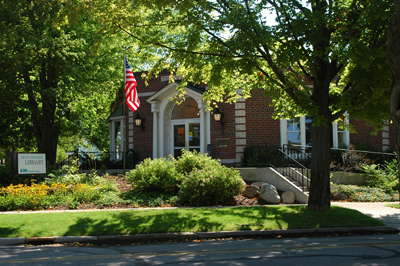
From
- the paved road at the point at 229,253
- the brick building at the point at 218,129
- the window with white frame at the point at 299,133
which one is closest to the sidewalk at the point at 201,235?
the paved road at the point at 229,253

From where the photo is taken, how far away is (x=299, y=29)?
8.87m

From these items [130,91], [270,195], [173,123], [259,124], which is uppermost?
[130,91]

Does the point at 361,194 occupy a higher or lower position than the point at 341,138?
lower

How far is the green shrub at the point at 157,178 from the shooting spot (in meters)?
13.0

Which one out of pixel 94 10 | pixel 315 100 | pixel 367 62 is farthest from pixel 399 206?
pixel 94 10

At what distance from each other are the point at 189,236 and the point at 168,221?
40.2 inches

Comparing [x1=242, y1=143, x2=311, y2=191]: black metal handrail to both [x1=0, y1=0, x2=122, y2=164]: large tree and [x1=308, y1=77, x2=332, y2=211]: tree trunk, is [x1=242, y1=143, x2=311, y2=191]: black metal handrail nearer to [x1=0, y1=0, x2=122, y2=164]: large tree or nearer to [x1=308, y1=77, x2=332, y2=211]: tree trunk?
[x1=308, y1=77, x2=332, y2=211]: tree trunk

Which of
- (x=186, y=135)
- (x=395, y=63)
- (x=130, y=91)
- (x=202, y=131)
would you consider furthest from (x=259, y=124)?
(x=395, y=63)

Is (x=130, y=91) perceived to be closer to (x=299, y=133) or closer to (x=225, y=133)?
(x=225, y=133)

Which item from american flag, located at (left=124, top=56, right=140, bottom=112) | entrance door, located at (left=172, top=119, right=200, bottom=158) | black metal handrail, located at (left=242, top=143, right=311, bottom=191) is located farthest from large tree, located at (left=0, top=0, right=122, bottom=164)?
black metal handrail, located at (left=242, top=143, right=311, bottom=191)

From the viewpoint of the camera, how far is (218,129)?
59.2ft

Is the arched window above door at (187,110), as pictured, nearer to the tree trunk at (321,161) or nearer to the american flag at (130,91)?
the american flag at (130,91)

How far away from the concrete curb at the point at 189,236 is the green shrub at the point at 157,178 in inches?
195

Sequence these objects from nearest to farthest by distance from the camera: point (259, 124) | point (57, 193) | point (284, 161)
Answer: point (57, 193) → point (284, 161) → point (259, 124)
